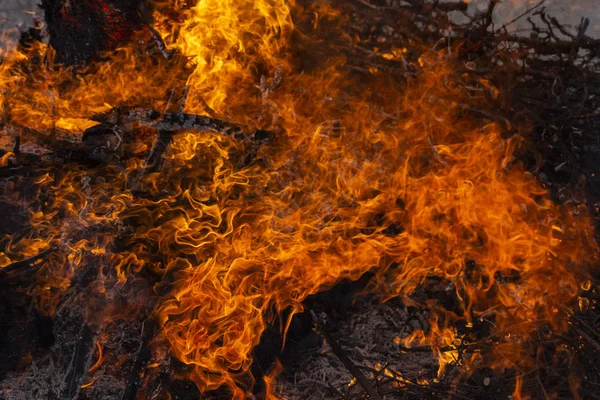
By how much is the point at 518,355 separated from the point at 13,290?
4.68 metres

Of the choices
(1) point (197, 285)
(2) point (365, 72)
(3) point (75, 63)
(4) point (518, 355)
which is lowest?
(1) point (197, 285)

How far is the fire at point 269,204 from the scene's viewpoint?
13.1 ft

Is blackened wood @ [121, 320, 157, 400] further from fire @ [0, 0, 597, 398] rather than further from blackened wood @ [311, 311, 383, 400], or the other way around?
blackened wood @ [311, 311, 383, 400]

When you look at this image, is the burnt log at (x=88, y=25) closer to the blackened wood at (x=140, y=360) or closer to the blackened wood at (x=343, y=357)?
the blackened wood at (x=140, y=360)

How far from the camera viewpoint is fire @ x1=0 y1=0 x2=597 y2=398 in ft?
13.1

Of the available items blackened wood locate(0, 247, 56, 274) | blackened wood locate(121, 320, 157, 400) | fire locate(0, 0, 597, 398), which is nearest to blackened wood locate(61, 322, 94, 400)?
fire locate(0, 0, 597, 398)

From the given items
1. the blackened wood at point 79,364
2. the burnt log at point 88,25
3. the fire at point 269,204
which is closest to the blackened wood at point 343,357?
the fire at point 269,204

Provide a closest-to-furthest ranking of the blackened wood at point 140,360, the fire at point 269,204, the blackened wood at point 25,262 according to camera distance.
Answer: the blackened wood at point 140,360 → the blackened wood at point 25,262 → the fire at point 269,204

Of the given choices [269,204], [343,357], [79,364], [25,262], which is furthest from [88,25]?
[343,357]

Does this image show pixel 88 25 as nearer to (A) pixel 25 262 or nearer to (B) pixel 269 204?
(A) pixel 25 262

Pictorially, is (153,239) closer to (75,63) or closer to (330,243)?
(330,243)

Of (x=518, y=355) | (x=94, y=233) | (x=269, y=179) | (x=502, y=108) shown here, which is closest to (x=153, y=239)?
(x=94, y=233)

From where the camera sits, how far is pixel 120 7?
4.63 metres

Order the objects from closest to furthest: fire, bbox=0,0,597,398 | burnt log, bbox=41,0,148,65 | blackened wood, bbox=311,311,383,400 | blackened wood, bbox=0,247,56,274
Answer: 1. blackened wood, bbox=311,311,383,400
2. blackened wood, bbox=0,247,56,274
3. fire, bbox=0,0,597,398
4. burnt log, bbox=41,0,148,65
